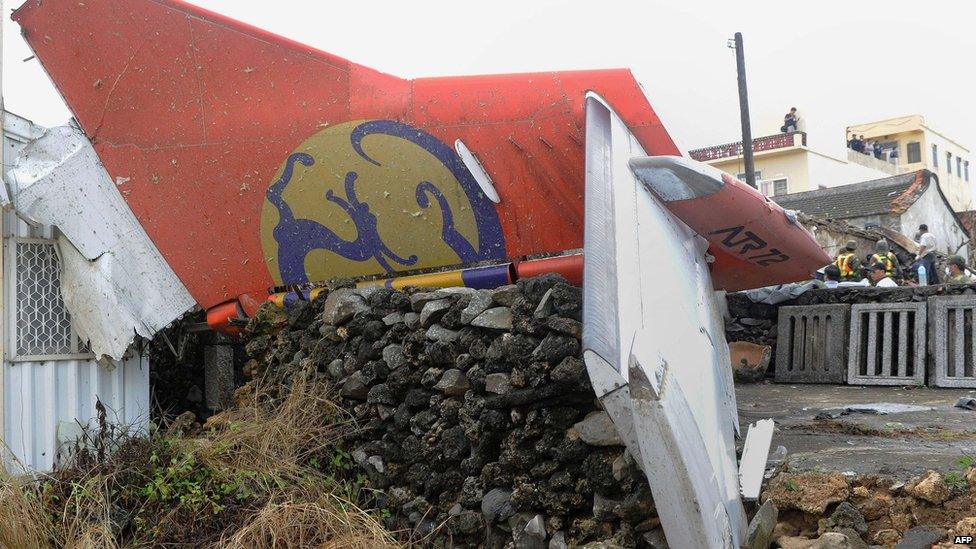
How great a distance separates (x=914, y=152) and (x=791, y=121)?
1153 cm

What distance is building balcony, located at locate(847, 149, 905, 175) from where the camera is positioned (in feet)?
120

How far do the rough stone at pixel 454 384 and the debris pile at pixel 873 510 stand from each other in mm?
1594

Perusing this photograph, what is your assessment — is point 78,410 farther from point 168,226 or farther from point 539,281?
point 539,281

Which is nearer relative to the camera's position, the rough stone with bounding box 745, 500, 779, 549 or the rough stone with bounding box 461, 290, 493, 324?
the rough stone with bounding box 745, 500, 779, 549

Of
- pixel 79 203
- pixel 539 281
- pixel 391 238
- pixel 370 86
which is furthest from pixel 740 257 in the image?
pixel 79 203

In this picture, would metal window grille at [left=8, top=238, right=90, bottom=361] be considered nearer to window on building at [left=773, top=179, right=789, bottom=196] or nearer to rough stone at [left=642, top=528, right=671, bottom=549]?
rough stone at [left=642, top=528, right=671, bottom=549]

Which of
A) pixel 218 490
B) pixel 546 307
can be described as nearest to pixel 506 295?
pixel 546 307

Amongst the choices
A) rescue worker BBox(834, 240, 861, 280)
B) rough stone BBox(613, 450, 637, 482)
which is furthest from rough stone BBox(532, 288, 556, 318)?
rescue worker BBox(834, 240, 861, 280)

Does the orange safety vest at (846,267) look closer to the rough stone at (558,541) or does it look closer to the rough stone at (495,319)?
the rough stone at (495,319)

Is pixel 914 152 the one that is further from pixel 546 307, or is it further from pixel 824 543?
pixel 824 543

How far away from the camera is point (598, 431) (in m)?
3.83

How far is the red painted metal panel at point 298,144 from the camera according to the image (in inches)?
213

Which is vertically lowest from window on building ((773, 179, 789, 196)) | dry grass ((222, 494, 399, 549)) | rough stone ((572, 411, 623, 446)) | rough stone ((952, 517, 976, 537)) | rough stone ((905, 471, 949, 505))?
dry grass ((222, 494, 399, 549))

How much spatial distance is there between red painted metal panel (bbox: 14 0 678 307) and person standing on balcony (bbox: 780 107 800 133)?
99.4 feet
